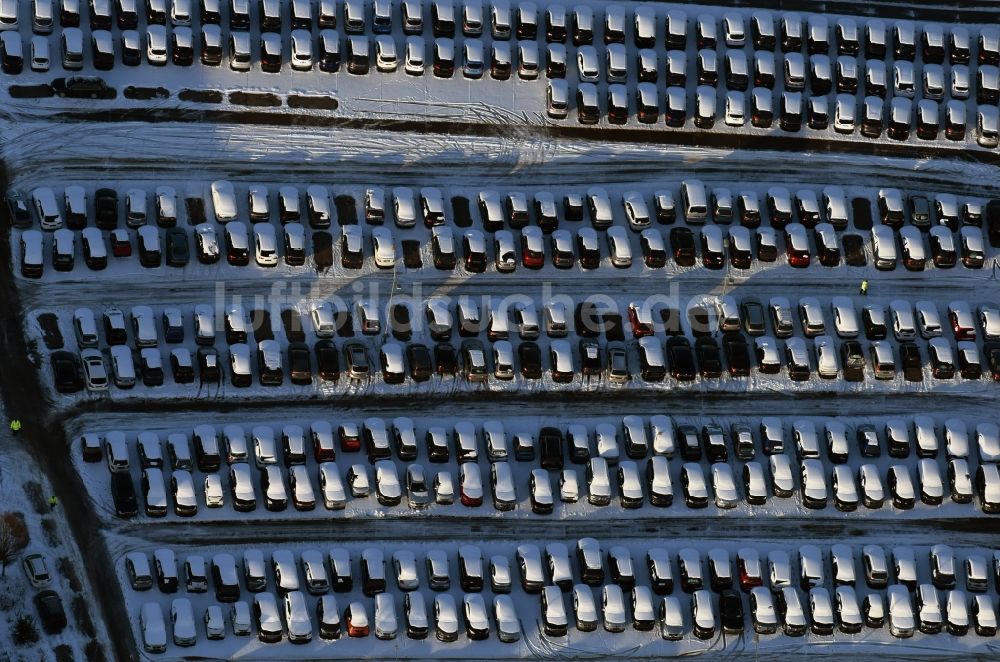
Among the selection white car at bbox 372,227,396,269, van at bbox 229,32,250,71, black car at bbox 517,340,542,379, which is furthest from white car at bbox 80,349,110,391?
black car at bbox 517,340,542,379

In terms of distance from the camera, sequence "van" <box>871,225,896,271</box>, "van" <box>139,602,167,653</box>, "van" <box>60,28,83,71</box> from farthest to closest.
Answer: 1. "van" <box>871,225,896,271</box>
2. "van" <box>60,28,83,71</box>
3. "van" <box>139,602,167,653</box>

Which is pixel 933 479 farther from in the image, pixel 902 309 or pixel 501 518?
pixel 501 518

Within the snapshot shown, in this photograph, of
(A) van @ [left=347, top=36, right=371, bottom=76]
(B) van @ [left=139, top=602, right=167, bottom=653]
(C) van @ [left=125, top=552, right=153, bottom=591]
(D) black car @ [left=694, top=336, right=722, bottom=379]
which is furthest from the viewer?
(A) van @ [left=347, top=36, right=371, bottom=76]

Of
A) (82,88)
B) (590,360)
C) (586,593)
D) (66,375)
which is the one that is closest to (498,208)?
(590,360)

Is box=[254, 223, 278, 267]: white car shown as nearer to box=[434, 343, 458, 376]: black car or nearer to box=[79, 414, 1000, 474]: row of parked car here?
box=[79, 414, 1000, 474]: row of parked car

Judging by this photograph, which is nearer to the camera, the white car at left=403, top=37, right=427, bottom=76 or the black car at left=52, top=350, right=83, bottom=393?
the black car at left=52, top=350, right=83, bottom=393

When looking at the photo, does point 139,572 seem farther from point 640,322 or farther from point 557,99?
point 557,99

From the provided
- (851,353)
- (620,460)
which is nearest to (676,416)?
(620,460)
